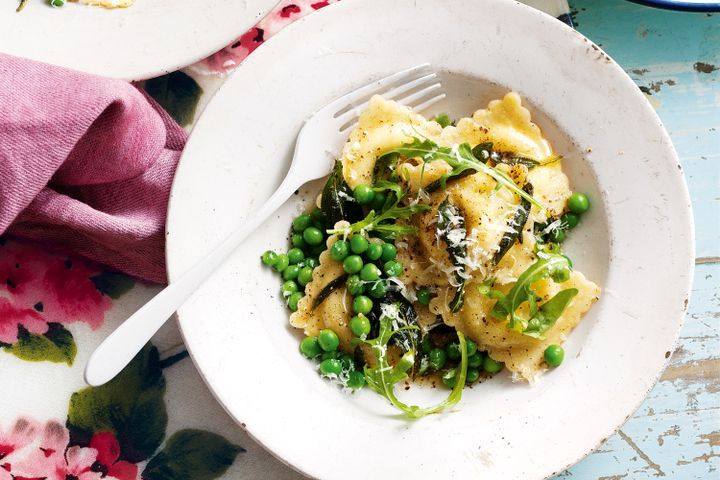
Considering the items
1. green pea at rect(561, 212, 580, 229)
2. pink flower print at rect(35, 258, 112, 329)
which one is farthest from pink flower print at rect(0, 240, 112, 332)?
green pea at rect(561, 212, 580, 229)

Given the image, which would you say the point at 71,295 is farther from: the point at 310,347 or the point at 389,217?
the point at 389,217

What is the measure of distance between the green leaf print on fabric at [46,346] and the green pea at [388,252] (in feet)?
5.31

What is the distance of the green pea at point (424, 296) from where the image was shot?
3.42 m

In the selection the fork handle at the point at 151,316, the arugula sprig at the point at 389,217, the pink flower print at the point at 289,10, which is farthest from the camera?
the pink flower print at the point at 289,10

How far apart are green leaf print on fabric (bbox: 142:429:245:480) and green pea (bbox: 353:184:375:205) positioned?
138 centimetres

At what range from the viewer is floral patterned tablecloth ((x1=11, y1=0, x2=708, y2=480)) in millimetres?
3414

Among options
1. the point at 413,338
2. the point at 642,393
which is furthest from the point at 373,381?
the point at 642,393

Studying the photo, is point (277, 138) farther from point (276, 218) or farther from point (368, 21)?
point (368, 21)

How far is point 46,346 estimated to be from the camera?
3475mm

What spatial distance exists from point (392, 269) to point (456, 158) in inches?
23.8

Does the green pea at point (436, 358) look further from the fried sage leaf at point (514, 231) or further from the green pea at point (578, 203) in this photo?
the green pea at point (578, 203)

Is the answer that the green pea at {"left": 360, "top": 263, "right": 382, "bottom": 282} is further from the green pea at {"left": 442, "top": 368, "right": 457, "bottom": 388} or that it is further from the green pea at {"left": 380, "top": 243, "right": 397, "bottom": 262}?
the green pea at {"left": 442, "top": 368, "right": 457, "bottom": 388}

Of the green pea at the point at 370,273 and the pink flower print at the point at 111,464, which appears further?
the pink flower print at the point at 111,464

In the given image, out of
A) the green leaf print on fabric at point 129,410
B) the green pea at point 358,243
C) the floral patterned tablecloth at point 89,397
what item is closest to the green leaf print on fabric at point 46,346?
the floral patterned tablecloth at point 89,397
